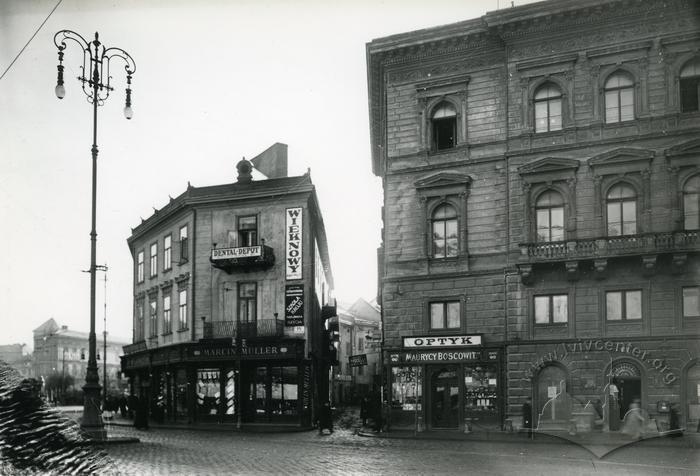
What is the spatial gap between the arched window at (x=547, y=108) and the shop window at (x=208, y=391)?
19227 mm

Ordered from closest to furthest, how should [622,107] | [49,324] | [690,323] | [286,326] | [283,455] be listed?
[283,455]
[690,323]
[622,107]
[286,326]
[49,324]

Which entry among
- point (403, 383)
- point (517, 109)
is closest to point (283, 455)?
point (403, 383)

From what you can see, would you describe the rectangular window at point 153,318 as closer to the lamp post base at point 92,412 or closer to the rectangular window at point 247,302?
the rectangular window at point 247,302

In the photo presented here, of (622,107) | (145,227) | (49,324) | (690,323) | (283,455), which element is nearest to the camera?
(283,455)

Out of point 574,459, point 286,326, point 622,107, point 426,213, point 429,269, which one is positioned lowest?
point 574,459

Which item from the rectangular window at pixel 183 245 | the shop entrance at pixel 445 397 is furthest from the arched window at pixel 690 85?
the rectangular window at pixel 183 245

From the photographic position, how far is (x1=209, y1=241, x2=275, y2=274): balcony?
113 feet

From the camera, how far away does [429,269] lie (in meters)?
30.3

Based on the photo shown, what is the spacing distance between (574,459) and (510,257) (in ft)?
36.5

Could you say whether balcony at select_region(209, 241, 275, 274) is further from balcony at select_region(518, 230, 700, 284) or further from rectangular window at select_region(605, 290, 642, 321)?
rectangular window at select_region(605, 290, 642, 321)

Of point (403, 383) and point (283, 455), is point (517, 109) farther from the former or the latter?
point (283, 455)

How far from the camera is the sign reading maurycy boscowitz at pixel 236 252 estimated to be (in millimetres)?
34500

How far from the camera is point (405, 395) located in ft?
98.6

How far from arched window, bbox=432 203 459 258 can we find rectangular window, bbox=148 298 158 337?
763 inches
